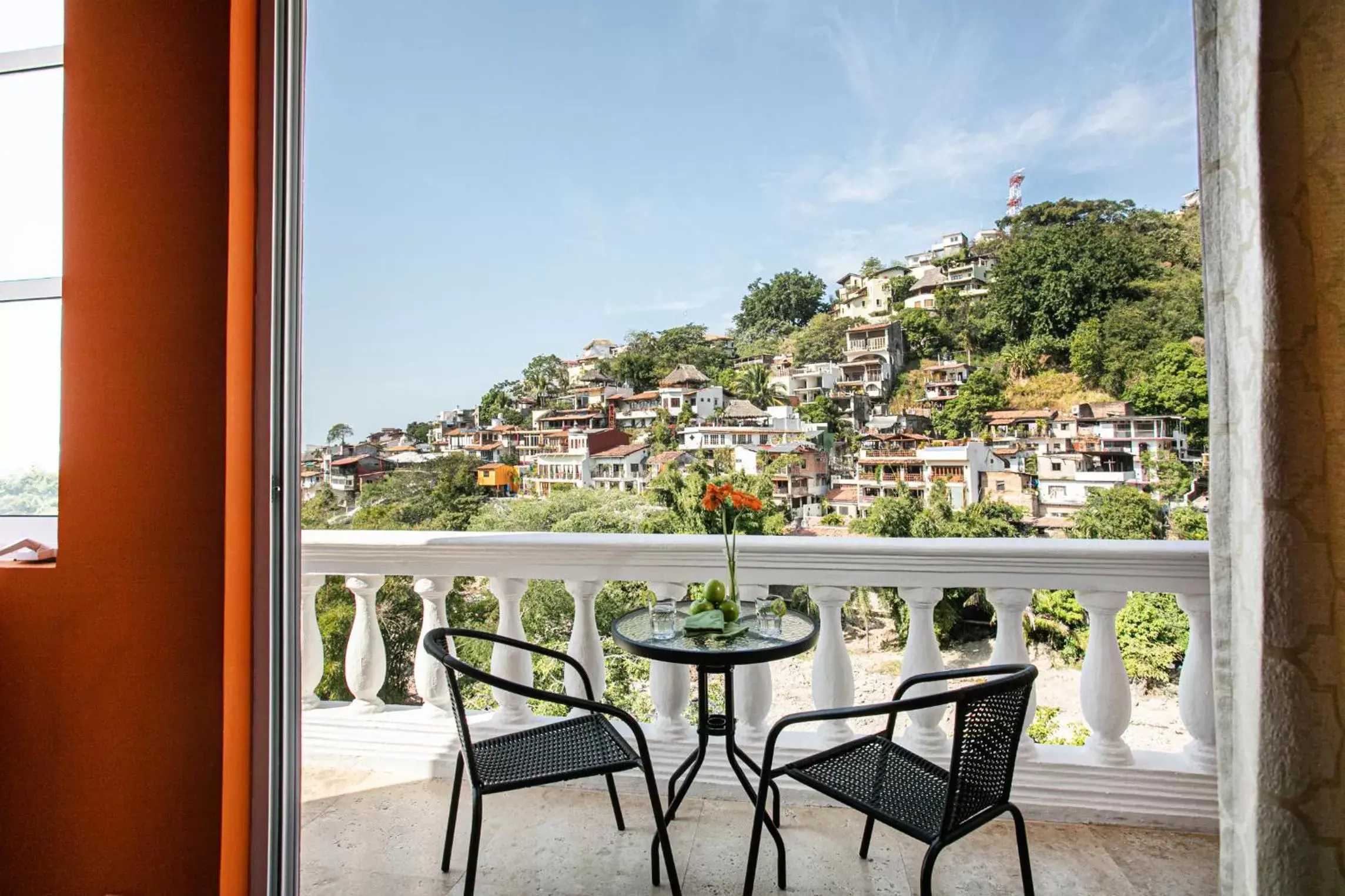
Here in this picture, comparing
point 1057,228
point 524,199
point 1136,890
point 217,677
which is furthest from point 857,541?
point 524,199

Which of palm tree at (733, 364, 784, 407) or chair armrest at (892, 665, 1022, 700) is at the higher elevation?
palm tree at (733, 364, 784, 407)

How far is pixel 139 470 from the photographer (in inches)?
51.7

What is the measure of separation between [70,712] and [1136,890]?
2.27m

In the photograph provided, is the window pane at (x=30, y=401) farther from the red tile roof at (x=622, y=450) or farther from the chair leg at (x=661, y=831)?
the red tile roof at (x=622, y=450)

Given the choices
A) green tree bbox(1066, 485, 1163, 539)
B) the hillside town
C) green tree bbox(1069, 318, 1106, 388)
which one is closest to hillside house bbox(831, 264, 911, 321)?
the hillside town

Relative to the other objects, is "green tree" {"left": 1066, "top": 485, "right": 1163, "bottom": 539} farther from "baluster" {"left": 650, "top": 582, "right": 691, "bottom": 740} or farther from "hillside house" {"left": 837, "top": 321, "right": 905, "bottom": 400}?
"baluster" {"left": 650, "top": 582, "right": 691, "bottom": 740}

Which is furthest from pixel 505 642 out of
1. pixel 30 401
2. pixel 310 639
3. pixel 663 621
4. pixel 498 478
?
pixel 498 478

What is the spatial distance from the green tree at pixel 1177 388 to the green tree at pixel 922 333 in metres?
1.67

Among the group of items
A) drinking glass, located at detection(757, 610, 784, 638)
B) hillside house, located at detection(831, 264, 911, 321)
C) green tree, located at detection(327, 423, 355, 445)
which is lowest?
drinking glass, located at detection(757, 610, 784, 638)

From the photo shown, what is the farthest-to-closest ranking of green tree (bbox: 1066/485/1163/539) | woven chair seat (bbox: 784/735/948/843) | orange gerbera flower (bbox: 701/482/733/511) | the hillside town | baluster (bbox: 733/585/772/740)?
the hillside town → green tree (bbox: 1066/485/1163/539) → baluster (bbox: 733/585/772/740) → orange gerbera flower (bbox: 701/482/733/511) → woven chair seat (bbox: 784/735/948/843)

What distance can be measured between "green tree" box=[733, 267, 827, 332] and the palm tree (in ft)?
2.90

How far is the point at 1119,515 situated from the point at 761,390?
342cm

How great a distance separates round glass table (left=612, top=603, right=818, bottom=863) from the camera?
1.52 meters

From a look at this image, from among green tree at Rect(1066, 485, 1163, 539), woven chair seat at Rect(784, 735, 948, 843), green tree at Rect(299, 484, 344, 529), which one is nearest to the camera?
woven chair seat at Rect(784, 735, 948, 843)
